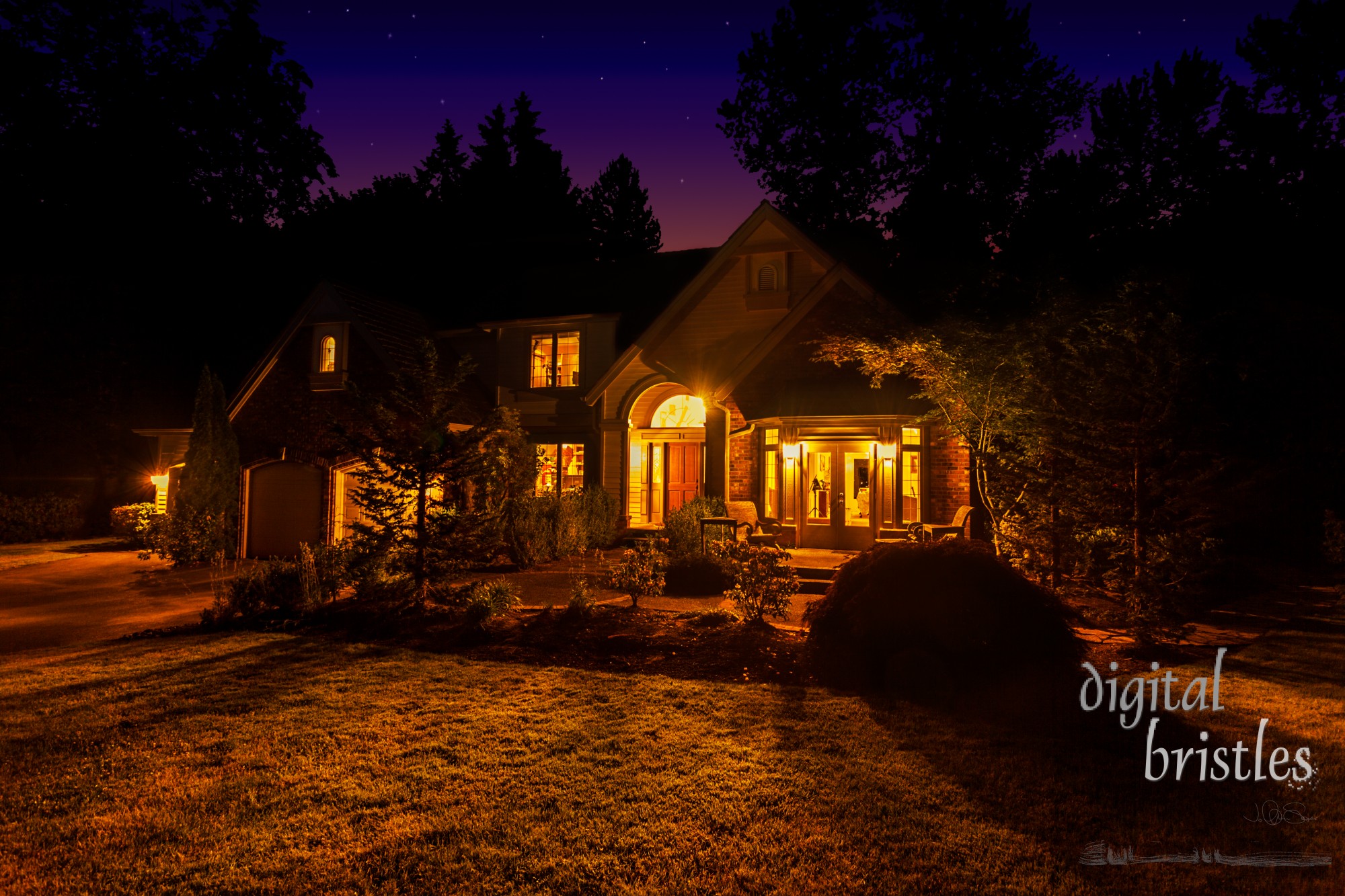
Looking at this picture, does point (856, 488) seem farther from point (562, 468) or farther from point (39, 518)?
point (39, 518)

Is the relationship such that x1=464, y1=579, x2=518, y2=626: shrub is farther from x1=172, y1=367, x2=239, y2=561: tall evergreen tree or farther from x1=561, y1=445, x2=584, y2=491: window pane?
x1=561, y1=445, x2=584, y2=491: window pane

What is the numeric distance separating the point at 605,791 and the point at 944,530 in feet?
32.2

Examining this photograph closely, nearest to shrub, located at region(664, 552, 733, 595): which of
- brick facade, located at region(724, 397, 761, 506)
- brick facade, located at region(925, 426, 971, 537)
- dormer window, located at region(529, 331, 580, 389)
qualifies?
brick facade, located at region(925, 426, 971, 537)

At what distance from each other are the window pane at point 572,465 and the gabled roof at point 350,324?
5059 millimetres

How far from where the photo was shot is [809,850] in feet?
12.8

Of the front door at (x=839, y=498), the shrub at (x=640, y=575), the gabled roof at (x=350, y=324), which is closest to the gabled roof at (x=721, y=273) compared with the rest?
the front door at (x=839, y=498)

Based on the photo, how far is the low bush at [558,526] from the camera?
47.9 ft

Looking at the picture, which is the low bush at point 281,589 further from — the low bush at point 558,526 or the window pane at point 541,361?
the window pane at point 541,361

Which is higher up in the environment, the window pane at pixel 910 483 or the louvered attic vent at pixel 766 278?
the louvered attic vent at pixel 766 278

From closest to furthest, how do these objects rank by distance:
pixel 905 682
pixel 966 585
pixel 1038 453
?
pixel 905 682 < pixel 966 585 < pixel 1038 453

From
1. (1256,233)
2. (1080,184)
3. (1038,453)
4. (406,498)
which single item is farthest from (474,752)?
(1080,184)

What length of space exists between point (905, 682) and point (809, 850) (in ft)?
9.62

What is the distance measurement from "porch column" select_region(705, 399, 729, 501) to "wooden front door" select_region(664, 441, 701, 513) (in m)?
3.45

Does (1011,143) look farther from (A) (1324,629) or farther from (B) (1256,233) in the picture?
(A) (1324,629)
